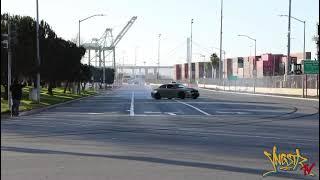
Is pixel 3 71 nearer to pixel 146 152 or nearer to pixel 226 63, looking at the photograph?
pixel 146 152

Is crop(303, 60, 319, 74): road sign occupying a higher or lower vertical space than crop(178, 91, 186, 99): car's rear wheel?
higher

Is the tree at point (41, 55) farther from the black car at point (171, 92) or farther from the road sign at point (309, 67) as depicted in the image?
the road sign at point (309, 67)

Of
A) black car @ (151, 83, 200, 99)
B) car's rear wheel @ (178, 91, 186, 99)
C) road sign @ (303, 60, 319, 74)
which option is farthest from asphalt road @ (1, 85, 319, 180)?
road sign @ (303, 60, 319, 74)

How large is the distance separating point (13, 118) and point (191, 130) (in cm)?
1116

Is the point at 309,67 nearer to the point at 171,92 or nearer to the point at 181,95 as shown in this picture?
the point at 181,95

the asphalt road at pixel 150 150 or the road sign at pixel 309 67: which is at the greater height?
the road sign at pixel 309 67

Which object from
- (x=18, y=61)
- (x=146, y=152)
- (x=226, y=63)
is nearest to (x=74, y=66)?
(x=18, y=61)

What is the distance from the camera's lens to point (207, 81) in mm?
140625

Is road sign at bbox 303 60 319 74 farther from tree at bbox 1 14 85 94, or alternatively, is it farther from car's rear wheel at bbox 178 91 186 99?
tree at bbox 1 14 85 94

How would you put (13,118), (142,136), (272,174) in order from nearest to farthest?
(272,174) → (142,136) → (13,118)

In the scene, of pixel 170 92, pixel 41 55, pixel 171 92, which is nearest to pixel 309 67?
pixel 171 92

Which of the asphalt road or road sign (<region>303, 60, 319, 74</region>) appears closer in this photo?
the asphalt road

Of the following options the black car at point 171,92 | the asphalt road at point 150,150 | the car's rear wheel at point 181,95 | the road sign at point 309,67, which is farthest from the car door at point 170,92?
the asphalt road at point 150,150

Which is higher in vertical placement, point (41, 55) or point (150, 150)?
point (41, 55)
